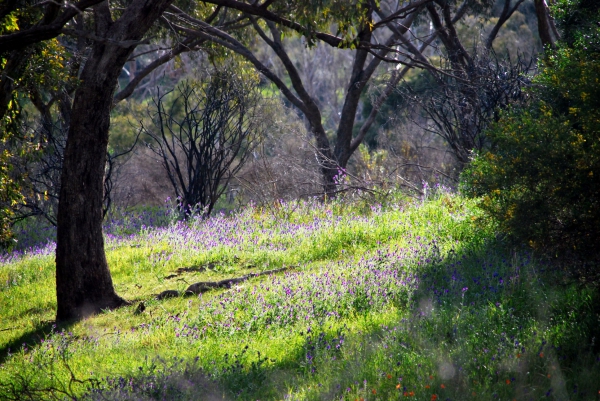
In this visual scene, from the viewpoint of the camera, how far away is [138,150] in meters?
26.1

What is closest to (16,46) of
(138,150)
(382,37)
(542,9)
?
(542,9)

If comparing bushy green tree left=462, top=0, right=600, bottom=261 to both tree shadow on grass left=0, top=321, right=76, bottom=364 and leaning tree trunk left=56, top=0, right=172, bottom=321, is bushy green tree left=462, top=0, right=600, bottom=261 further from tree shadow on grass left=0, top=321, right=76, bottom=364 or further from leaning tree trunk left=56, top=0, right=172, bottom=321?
Result: tree shadow on grass left=0, top=321, right=76, bottom=364

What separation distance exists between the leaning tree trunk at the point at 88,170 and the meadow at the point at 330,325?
0.45 metres

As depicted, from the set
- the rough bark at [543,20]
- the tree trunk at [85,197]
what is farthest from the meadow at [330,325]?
the rough bark at [543,20]

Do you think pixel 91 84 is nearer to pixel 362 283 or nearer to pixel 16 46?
pixel 16 46

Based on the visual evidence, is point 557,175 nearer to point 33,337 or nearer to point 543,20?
point 33,337

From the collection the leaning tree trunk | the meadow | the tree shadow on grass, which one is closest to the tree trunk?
the leaning tree trunk

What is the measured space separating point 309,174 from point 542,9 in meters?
6.42

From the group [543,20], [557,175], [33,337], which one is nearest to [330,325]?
[557,175]

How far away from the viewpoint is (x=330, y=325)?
19.5 ft

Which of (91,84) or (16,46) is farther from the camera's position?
(91,84)

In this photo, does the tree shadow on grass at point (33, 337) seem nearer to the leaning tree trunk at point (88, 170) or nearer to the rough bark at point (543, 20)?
the leaning tree trunk at point (88, 170)

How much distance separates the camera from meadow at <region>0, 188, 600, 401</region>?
182 inches

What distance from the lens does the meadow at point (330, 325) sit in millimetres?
4633
